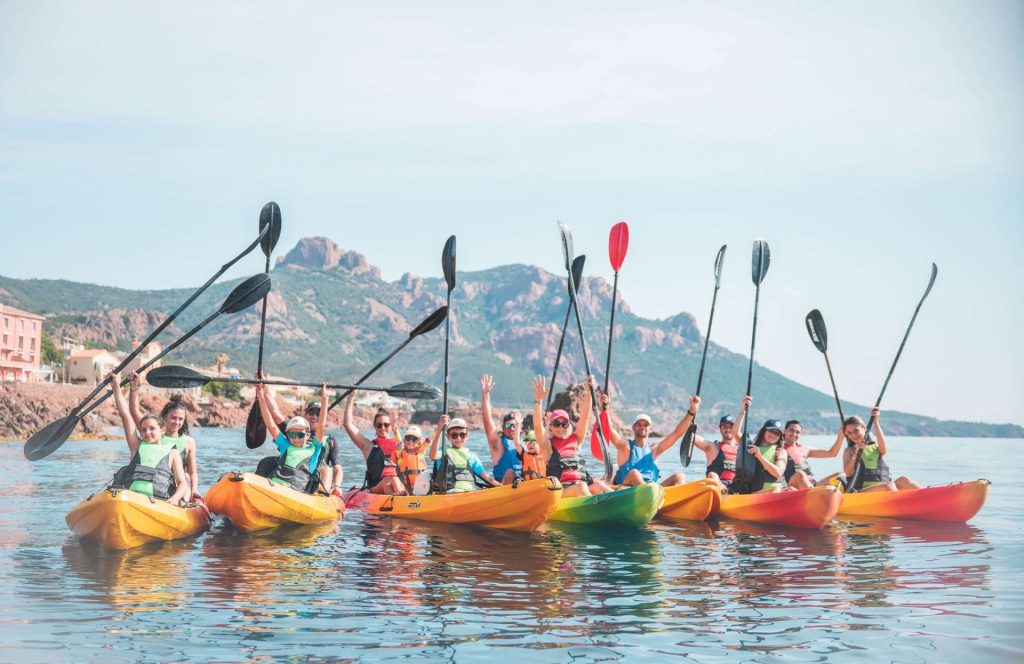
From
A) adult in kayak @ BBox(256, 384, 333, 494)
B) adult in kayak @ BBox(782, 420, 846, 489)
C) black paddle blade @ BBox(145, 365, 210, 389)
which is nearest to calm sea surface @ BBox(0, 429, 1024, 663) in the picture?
adult in kayak @ BBox(256, 384, 333, 494)

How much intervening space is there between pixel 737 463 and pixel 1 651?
12177 mm

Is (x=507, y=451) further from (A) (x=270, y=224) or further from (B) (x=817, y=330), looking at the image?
(B) (x=817, y=330)

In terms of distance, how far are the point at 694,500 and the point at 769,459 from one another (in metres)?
1.37

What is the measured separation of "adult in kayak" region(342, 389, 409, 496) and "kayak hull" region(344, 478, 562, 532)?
0.35m

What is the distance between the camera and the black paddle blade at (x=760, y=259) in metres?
20.7

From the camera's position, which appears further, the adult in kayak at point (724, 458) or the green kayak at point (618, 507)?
the adult in kayak at point (724, 458)

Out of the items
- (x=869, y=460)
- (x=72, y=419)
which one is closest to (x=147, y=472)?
(x=72, y=419)

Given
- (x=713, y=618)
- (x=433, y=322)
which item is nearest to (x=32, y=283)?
(x=433, y=322)

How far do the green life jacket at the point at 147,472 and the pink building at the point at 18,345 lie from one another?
70078mm

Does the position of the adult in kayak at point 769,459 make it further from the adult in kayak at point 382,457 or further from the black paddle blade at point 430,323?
the black paddle blade at point 430,323

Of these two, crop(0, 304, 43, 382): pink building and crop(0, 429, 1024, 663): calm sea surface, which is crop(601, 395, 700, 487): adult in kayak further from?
crop(0, 304, 43, 382): pink building

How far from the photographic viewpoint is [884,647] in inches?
305

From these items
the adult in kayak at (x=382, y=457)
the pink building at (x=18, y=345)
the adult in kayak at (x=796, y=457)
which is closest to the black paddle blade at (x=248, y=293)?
the adult in kayak at (x=382, y=457)

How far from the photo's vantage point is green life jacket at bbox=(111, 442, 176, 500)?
12.3m
